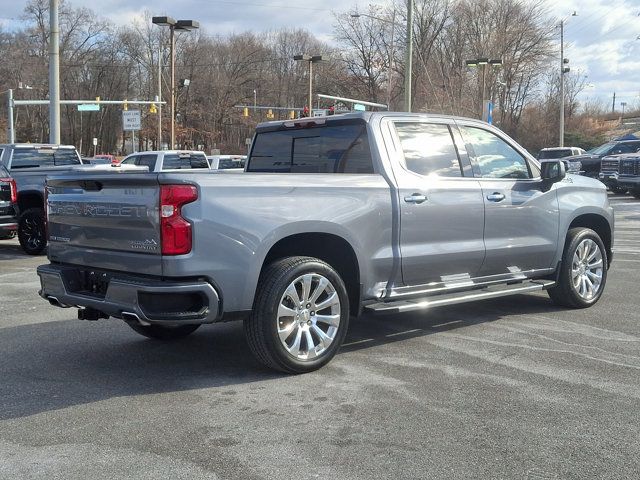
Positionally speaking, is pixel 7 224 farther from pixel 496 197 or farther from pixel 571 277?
pixel 571 277

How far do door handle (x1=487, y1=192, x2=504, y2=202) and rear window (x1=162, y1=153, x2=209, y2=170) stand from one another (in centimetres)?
1301

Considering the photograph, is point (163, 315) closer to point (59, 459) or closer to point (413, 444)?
point (59, 459)

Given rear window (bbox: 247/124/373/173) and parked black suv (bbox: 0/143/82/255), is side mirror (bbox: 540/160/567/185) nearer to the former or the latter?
rear window (bbox: 247/124/373/173)

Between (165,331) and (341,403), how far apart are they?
2285 millimetres

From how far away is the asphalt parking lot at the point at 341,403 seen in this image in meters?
3.73

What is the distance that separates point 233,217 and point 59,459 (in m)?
1.85

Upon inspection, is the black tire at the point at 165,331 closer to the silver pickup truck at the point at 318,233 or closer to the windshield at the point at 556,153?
the silver pickup truck at the point at 318,233

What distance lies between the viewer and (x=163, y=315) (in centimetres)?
461

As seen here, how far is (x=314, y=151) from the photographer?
21.0 feet

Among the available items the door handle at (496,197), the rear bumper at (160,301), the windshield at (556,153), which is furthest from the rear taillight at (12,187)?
→ the windshield at (556,153)

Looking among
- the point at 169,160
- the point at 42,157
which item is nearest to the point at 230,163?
the point at 169,160

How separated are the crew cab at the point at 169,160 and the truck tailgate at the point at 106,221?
42.0 ft

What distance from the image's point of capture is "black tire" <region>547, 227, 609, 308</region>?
7.35 metres

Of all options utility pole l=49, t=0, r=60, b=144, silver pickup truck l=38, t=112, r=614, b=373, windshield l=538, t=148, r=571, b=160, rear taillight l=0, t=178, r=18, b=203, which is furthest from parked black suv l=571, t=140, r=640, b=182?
rear taillight l=0, t=178, r=18, b=203
